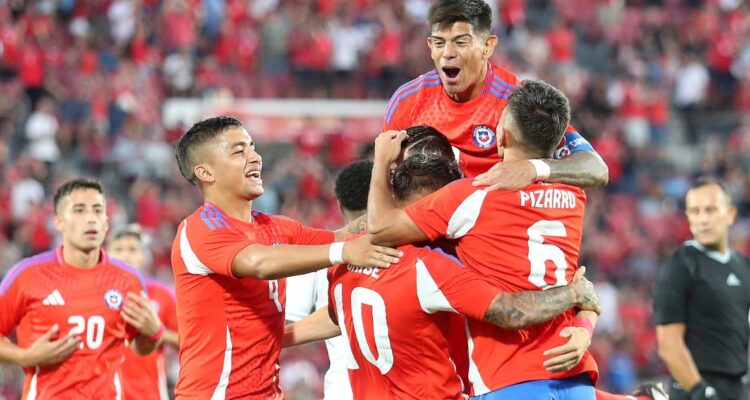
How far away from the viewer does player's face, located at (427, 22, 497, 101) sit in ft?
18.7

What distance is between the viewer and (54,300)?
22.1 ft

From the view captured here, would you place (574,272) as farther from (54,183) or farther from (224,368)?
(54,183)

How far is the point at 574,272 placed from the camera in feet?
16.5

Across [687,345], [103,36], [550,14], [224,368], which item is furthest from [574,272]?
[550,14]

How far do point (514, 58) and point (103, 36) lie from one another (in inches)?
304

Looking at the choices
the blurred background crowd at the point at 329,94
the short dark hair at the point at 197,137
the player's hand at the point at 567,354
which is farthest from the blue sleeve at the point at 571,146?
the blurred background crowd at the point at 329,94

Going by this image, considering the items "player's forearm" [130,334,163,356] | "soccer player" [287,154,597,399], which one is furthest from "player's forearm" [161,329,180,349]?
"soccer player" [287,154,597,399]

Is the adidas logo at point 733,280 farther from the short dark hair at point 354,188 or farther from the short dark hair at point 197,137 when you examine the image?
the short dark hair at point 197,137

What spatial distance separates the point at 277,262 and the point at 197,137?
2.88 ft

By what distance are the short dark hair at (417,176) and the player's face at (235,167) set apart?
726mm

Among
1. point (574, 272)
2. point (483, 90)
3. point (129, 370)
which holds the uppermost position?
point (483, 90)

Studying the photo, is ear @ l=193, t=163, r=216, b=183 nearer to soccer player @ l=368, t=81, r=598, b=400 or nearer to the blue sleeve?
soccer player @ l=368, t=81, r=598, b=400

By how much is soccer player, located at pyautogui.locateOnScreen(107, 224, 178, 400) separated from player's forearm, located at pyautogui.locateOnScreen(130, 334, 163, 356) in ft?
1.06

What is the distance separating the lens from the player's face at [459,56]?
18.7 feet
